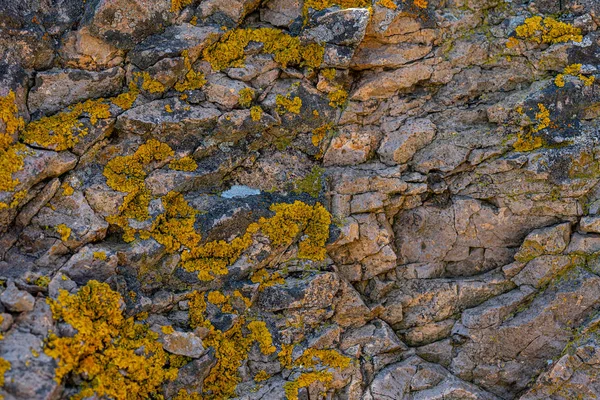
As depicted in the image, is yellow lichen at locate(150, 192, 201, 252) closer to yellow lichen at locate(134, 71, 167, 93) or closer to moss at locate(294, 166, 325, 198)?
yellow lichen at locate(134, 71, 167, 93)

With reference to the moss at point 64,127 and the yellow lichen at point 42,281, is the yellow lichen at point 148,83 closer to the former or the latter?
the moss at point 64,127

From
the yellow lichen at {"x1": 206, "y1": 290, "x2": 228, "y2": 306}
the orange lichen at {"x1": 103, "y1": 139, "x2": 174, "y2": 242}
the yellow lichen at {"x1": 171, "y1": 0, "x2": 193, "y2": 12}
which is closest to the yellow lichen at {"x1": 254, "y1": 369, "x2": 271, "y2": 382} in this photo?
the yellow lichen at {"x1": 206, "y1": 290, "x2": 228, "y2": 306}

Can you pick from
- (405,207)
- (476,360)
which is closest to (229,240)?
(405,207)

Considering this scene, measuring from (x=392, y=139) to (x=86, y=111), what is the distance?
4416mm

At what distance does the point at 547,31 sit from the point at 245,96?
15.5 feet

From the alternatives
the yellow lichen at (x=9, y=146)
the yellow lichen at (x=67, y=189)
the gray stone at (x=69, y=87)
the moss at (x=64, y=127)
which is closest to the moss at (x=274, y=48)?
the gray stone at (x=69, y=87)

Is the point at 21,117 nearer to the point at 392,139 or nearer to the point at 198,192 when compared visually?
the point at 198,192

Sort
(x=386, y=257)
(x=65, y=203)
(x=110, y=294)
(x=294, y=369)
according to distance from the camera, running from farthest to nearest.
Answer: (x=386, y=257) → (x=294, y=369) → (x=65, y=203) → (x=110, y=294)

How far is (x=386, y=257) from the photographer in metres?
8.48

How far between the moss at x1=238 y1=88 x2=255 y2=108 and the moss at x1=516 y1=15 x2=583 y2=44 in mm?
4212

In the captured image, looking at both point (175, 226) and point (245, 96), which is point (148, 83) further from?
point (175, 226)

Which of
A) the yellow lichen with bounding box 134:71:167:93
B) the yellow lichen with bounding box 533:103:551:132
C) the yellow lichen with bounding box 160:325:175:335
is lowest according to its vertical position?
the yellow lichen with bounding box 160:325:175:335

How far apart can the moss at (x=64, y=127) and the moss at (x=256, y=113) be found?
6.49ft

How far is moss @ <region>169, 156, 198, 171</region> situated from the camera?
7.98m
